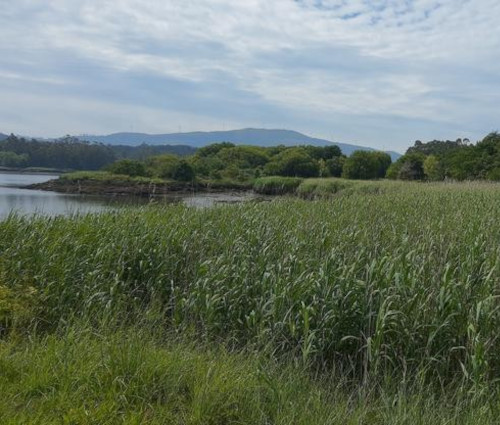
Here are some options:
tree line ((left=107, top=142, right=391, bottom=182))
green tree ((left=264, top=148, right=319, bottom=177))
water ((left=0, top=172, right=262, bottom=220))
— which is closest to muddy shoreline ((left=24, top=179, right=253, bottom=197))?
water ((left=0, top=172, right=262, bottom=220))

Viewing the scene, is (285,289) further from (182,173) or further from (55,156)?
(55,156)

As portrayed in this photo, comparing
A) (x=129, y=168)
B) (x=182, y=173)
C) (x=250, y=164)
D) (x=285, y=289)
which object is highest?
(x=250, y=164)

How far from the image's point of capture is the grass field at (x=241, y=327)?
10.1 ft

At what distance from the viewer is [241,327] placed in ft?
16.1

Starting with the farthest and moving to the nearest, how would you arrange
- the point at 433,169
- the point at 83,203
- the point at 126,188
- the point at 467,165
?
the point at 433,169 < the point at 467,165 < the point at 126,188 < the point at 83,203

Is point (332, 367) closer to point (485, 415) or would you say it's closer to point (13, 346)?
point (485, 415)

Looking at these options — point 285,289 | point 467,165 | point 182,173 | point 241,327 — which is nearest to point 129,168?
point 182,173

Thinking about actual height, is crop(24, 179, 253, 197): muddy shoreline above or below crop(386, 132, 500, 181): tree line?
below

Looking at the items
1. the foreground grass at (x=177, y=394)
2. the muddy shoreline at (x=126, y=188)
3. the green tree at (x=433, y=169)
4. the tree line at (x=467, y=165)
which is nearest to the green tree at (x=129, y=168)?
the muddy shoreline at (x=126, y=188)

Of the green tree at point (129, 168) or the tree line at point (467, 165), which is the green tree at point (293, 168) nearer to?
the tree line at point (467, 165)

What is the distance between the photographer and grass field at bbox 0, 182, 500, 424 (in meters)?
3.07

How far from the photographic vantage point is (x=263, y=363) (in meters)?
3.82

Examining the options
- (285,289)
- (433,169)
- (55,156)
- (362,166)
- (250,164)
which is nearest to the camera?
(285,289)

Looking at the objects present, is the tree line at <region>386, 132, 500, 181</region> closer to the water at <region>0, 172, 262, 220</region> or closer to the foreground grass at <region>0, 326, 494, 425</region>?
the water at <region>0, 172, 262, 220</region>
